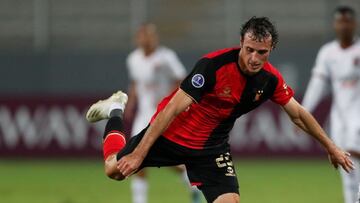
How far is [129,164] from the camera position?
8.59 meters

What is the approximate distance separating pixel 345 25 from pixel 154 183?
6684mm

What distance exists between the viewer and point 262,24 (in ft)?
27.9

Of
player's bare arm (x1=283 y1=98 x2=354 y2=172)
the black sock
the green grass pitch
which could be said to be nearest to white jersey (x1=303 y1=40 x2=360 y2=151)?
the green grass pitch

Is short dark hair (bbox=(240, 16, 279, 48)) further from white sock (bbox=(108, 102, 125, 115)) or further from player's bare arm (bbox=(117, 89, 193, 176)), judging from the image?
white sock (bbox=(108, 102, 125, 115))

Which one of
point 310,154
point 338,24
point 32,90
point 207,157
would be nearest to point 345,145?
point 338,24

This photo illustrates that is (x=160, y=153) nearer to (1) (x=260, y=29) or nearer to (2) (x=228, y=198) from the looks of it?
(2) (x=228, y=198)

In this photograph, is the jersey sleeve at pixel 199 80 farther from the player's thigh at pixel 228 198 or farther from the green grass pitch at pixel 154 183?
the green grass pitch at pixel 154 183

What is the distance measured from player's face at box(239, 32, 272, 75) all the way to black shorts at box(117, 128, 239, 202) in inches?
42.4

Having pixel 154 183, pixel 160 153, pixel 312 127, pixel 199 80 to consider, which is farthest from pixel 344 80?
pixel 154 183

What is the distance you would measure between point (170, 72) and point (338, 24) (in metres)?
3.85

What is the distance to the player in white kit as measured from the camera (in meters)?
11.9

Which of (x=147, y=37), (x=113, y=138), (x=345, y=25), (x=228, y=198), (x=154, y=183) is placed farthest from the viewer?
(x=154, y=183)

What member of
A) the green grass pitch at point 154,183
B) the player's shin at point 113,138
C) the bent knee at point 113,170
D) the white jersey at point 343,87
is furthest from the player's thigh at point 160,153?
the green grass pitch at point 154,183

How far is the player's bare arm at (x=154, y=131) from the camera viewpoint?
8.54 metres
